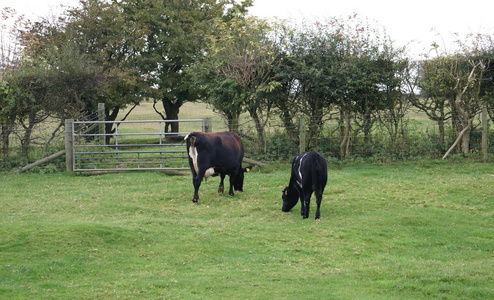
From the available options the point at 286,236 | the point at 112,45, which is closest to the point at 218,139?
the point at 286,236

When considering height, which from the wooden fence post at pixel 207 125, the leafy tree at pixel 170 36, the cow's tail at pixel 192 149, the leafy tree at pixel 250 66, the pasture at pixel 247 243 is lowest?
the pasture at pixel 247 243

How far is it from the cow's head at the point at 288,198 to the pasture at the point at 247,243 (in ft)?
0.70

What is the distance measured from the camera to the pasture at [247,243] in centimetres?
766

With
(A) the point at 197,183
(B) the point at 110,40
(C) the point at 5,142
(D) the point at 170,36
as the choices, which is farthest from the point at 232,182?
(D) the point at 170,36

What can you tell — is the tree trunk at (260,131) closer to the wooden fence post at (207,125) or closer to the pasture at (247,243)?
the wooden fence post at (207,125)

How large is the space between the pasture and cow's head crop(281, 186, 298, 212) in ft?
0.70

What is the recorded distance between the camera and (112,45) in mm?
29922

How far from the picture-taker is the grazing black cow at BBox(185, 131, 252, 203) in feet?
→ 46.4

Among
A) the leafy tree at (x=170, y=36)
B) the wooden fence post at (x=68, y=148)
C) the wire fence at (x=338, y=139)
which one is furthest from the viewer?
the leafy tree at (x=170, y=36)

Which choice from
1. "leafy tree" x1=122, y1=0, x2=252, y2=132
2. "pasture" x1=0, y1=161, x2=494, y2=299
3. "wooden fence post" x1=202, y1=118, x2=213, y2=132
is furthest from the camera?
"leafy tree" x1=122, y1=0, x2=252, y2=132

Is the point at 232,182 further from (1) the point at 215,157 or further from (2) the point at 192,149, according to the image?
(2) the point at 192,149

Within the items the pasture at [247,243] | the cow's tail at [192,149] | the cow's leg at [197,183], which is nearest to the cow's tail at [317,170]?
the pasture at [247,243]

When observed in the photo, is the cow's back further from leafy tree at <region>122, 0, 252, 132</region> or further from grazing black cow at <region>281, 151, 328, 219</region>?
leafy tree at <region>122, 0, 252, 132</region>

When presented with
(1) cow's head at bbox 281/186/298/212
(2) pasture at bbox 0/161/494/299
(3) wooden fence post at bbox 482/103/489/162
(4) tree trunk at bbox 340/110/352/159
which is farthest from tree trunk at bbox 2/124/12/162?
(3) wooden fence post at bbox 482/103/489/162
